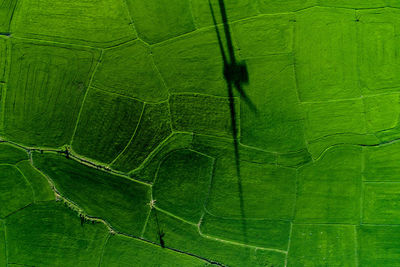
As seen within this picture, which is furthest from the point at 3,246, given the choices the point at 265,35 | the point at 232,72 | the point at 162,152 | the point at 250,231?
the point at 265,35

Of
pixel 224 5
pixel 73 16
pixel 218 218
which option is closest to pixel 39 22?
pixel 73 16

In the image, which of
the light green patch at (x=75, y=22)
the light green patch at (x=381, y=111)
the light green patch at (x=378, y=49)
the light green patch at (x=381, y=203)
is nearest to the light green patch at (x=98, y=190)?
the light green patch at (x=75, y=22)

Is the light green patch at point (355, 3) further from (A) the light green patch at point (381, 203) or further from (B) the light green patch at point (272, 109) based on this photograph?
(A) the light green patch at point (381, 203)

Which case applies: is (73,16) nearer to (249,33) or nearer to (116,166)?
(116,166)

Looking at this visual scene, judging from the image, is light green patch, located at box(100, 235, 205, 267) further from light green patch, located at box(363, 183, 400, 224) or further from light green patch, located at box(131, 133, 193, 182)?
light green patch, located at box(363, 183, 400, 224)

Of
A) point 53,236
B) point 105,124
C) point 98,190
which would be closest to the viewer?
point 105,124

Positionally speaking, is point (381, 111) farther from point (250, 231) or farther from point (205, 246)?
point (205, 246)
